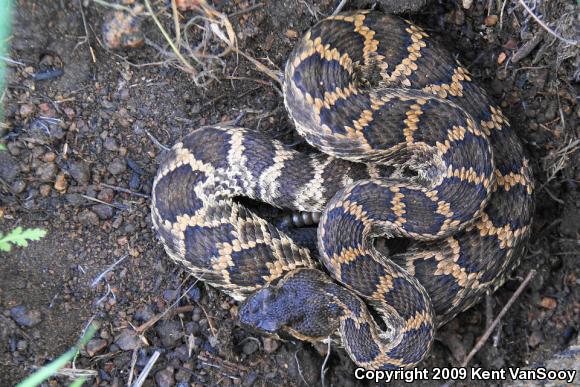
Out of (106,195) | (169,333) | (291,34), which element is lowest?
(169,333)

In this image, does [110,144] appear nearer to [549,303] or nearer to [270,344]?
[270,344]

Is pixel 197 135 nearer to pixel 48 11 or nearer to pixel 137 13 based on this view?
pixel 137 13

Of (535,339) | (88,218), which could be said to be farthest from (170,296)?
(535,339)

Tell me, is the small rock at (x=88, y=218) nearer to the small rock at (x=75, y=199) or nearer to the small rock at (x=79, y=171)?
the small rock at (x=75, y=199)

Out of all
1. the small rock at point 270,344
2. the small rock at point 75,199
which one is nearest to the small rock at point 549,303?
the small rock at point 270,344

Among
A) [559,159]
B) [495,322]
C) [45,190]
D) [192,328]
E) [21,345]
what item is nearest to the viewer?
[21,345]

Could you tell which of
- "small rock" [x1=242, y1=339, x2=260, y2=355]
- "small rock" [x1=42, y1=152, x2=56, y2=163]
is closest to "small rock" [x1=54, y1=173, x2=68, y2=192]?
"small rock" [x1=42, y1=152, x2=56, y2=163]

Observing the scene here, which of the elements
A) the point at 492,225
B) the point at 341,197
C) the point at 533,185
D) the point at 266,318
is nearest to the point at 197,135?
the point at 341,197
